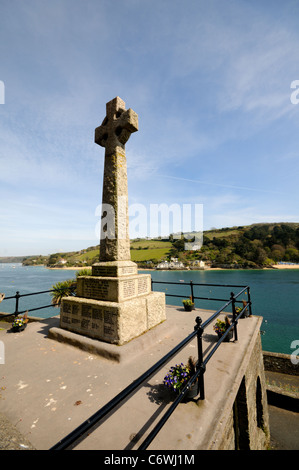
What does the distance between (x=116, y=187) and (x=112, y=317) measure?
→ 347cm

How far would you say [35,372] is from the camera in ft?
12.9

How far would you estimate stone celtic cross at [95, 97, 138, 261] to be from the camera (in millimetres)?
5652

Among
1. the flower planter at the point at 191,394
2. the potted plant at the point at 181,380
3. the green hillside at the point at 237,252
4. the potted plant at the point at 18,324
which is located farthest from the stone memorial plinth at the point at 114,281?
the green hillside at the point at 237,252

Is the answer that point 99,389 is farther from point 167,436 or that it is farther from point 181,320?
point 181,320

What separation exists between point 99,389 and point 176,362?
1.59 meters

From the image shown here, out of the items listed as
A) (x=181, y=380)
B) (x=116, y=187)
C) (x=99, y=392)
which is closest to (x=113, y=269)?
(x=116, y=187)

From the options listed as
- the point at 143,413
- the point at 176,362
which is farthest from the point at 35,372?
the point at 176,362

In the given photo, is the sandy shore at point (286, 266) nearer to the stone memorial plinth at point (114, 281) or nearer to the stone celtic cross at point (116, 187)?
the stone memorial plinth at point (114, 281)

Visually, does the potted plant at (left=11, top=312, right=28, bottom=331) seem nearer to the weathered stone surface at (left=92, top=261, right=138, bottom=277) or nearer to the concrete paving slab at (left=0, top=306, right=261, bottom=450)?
the concrete paving slab at (left=0, top=306, right=261, bottom=450)

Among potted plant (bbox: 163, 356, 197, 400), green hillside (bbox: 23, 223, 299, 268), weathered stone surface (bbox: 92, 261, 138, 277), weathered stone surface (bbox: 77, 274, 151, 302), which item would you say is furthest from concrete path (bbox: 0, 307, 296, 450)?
green hillside (bbox: 23, 223, 299, 268)

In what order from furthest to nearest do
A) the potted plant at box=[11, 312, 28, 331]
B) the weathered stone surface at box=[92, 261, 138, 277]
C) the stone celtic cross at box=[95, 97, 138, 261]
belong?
the potted plant at box=[11, 312, 28, 331] → the stone celtic cross at box=[95, 97, 138, 261] → the weathered stone surface at box=[92, 261, 138, 277]

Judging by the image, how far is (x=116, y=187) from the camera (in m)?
5.73

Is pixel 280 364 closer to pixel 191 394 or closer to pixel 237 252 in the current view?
pixel 191 394

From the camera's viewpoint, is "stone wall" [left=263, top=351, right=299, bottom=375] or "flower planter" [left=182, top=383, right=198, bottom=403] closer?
"flower planter" [left=182, top=383, right=198, bottom=403]
